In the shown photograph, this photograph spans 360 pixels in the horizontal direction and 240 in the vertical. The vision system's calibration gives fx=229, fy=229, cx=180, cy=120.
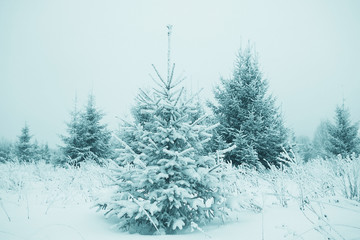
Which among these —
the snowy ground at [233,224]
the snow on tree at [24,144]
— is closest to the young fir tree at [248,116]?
the snowy ground at [233,224]

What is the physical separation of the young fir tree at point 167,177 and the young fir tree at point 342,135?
16623 mm

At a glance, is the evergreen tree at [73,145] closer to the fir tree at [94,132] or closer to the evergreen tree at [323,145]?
the fir tree at [94,132]

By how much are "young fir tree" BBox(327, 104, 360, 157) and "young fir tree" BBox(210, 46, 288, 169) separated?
321 inches

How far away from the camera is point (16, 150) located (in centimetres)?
2644

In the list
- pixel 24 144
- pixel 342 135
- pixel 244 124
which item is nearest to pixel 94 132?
pixel 244 124

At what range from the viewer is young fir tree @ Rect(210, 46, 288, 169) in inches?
425

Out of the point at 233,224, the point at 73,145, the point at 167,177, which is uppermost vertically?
the point at 73,145

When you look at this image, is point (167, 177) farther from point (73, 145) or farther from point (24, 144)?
point (24, 144)

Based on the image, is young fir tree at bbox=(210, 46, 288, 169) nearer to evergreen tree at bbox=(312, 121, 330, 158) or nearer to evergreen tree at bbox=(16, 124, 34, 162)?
evergreen tree at bbox=(312, 121, 330, 158)

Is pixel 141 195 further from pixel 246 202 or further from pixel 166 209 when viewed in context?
pixel 246 202

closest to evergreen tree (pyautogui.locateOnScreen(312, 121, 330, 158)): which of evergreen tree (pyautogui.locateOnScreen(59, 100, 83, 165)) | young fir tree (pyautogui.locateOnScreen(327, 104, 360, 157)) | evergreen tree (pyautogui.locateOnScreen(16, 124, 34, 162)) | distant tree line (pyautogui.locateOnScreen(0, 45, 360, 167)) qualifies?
young fir tree (pyautogui.locateOnScreen(327, 104, 360, 157))

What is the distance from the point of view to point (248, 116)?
456 inches

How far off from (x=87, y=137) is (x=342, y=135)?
19.0m

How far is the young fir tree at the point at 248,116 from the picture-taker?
10.8 meters
